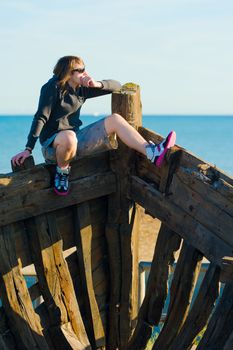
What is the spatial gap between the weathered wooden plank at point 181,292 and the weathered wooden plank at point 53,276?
70 centimetres

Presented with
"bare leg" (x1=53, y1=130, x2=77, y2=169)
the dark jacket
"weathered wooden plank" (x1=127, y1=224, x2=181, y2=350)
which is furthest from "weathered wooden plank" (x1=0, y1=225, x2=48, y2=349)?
"weathered wooden plank" (x1=127, y1=224, x2=181, y2=350)

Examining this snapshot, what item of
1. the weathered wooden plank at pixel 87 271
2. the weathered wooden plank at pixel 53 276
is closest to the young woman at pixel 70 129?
the weathered wooden plank at pixel 53 276

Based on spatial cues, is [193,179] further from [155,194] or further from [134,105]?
[134,105]

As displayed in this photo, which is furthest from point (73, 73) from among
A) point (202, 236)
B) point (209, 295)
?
point (209, 295)

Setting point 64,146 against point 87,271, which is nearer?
point 64,146

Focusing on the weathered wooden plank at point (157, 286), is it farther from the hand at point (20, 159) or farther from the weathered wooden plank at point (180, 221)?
the hand at point (20, 159)

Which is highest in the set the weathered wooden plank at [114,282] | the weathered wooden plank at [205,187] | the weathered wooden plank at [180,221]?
the weathered wooden plank at [205,187]

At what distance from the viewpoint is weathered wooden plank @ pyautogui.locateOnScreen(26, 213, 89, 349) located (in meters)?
5.83

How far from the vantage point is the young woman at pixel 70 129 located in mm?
5727

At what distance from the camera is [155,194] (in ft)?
19.7

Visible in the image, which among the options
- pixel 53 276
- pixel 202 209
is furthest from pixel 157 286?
pixel 202 209

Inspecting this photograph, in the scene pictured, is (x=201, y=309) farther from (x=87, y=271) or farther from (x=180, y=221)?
(x=87, y=271)

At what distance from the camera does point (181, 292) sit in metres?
5.85

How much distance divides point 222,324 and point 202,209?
91 cm
